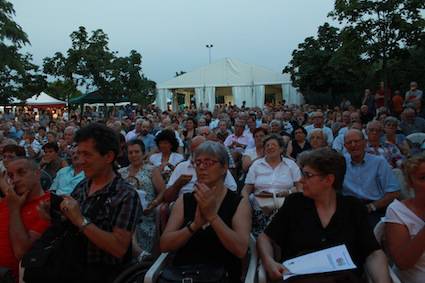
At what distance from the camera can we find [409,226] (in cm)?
290

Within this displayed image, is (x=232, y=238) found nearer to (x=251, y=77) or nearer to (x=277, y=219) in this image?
(x=277, y=219)

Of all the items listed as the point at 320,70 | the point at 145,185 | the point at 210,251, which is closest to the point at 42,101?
the point at 320,70

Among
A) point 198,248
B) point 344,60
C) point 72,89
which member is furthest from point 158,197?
point 72,89

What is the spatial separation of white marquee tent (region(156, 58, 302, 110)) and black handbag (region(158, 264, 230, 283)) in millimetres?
21910

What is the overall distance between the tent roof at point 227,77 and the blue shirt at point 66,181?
19872mm

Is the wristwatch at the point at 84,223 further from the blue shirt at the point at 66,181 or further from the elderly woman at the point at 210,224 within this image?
the blue shirt at the point at 66,181

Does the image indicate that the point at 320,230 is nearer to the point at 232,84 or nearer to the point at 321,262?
the point at 321,262

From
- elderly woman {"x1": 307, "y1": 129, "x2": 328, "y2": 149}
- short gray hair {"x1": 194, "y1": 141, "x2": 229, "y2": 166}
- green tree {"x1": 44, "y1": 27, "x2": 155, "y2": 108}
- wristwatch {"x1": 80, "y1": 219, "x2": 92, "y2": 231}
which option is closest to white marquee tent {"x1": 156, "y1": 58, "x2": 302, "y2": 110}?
green tree {"x1": 44, "y1": 27, "x2": 155, "y2": 108}

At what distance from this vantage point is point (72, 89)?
22797mm

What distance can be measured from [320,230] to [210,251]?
0.71 m

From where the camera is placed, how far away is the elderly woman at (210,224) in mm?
2934

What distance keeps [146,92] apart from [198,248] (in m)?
22.9

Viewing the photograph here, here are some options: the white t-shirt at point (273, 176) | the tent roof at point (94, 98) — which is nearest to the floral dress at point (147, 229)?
the white t-shirt at point (273, 176)

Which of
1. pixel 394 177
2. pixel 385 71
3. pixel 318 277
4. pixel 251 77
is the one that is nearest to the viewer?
pixel 318 277
